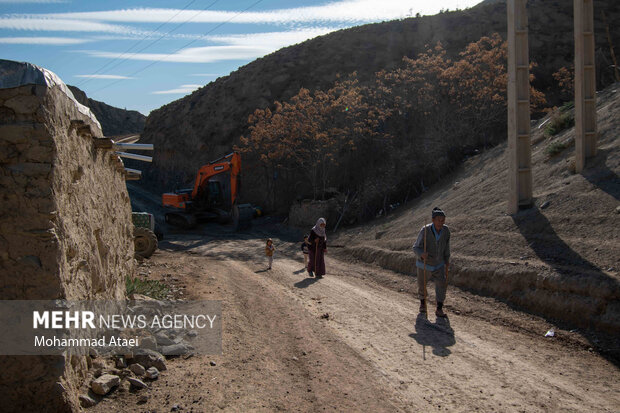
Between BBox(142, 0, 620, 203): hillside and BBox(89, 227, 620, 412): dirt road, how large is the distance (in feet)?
89.2

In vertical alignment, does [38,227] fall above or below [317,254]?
above

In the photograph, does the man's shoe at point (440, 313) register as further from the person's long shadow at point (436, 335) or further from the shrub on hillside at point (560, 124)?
the shrub on hillside at point (560, 124)

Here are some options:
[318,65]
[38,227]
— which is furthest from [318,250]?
[318,65]

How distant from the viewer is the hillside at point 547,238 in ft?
24.7

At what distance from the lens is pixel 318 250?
11977mm

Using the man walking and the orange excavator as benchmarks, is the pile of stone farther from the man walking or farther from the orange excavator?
the orange excavator

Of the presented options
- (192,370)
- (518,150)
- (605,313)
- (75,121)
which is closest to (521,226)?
(518,150)

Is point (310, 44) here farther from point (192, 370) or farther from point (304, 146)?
point (192, 370)

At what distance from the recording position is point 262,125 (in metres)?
25.4

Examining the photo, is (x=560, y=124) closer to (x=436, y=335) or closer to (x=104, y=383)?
(x=436, y=335)

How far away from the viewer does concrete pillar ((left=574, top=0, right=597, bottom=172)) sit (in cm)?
1083

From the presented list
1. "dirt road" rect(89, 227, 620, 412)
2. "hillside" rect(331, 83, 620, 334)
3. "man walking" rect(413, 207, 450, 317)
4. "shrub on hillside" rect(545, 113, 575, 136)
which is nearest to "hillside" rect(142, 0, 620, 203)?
"shrub on hillside" rect(545, 113, 575, 136)

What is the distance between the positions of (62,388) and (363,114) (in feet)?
76.0

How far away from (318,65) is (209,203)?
2025 centimetres
